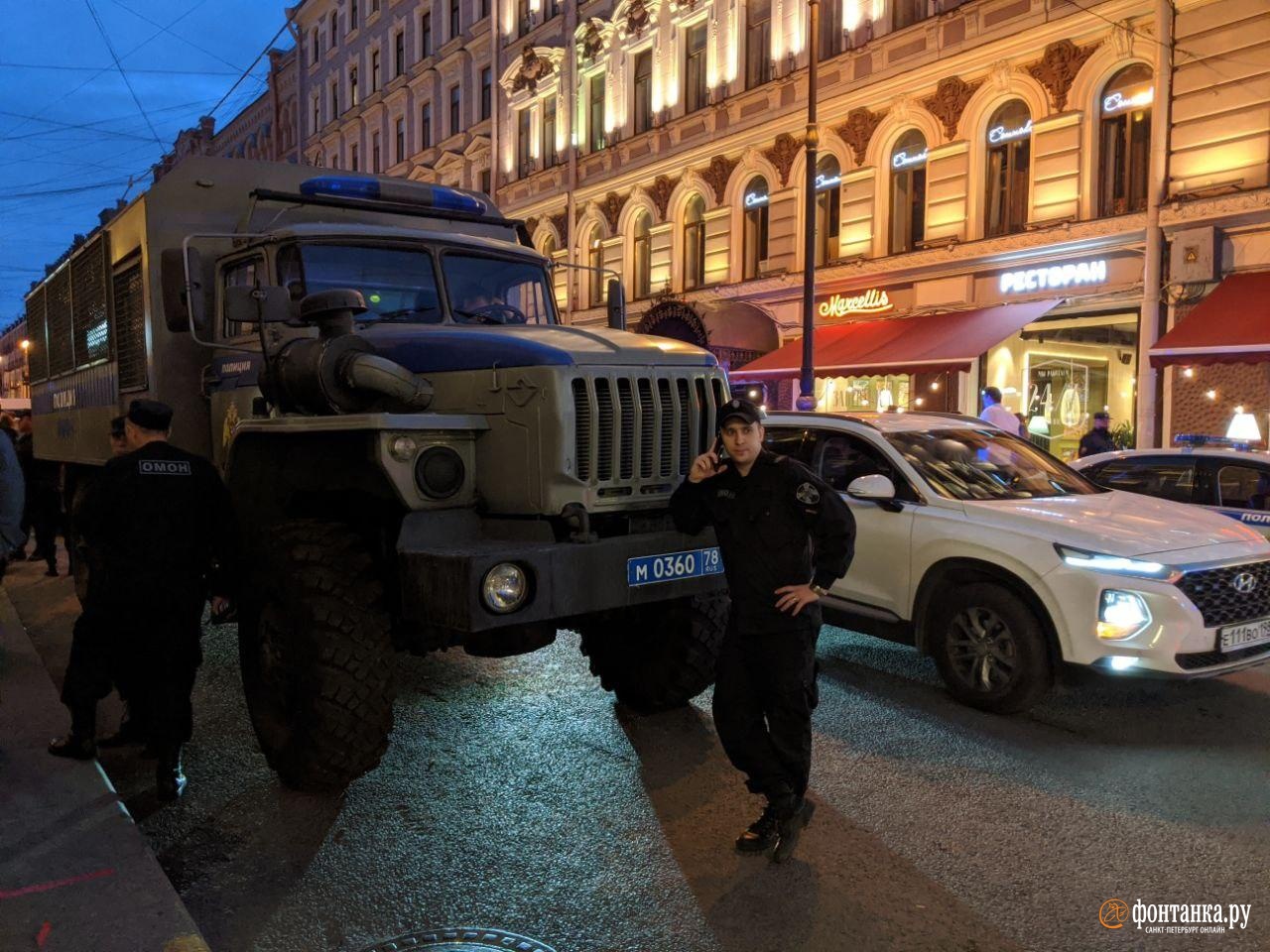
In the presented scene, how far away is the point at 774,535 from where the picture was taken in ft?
12.4

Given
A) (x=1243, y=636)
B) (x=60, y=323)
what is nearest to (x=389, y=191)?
(x=60, y=323)

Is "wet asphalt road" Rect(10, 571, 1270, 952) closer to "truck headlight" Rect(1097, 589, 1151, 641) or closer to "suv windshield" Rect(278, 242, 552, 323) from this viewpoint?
"truck headlight" Rect(1097, 589, 1151, 641)

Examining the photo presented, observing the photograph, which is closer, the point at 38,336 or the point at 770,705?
the point at 770,705

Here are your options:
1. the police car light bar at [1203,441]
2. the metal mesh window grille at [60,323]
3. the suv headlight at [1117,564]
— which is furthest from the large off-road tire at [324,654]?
the police car light bar at [1203,441]

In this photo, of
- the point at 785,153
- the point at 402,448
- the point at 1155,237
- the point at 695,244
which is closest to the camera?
the point at 402,448

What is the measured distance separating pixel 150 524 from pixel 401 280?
1858 mm

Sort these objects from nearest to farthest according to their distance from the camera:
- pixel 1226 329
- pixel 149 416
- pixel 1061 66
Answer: pixel 149 416 → pixel 1226 329 → pixel 1061 66

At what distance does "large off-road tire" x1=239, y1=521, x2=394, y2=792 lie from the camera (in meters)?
4.04

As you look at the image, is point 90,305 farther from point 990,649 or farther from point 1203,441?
point 1203,441

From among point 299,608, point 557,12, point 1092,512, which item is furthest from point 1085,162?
point 557,12

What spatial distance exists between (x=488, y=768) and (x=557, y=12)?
25.8 metres

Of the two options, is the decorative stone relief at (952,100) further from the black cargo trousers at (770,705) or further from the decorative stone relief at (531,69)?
the black cargo trousers at (770,705)

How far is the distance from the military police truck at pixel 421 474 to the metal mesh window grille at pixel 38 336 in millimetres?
5848

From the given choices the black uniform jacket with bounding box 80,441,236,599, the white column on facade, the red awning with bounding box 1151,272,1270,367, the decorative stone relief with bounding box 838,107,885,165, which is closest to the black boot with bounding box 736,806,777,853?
the black uniform jacket with bounding box 80,441,236,599
